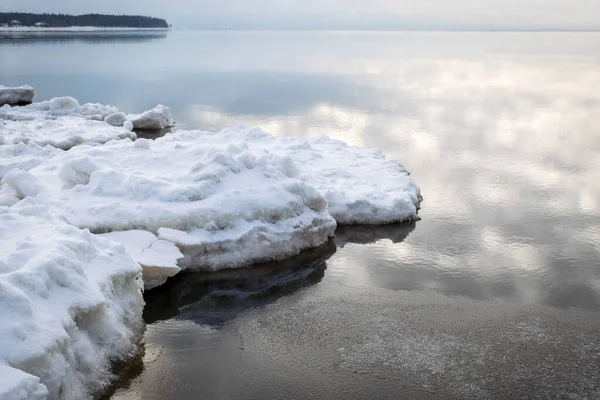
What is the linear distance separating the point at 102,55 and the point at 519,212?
2324 inches

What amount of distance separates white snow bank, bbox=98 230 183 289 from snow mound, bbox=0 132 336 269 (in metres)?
0.20

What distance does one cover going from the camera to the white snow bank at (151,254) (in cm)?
902

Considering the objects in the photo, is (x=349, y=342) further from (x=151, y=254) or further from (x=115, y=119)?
(x=115, y=119)

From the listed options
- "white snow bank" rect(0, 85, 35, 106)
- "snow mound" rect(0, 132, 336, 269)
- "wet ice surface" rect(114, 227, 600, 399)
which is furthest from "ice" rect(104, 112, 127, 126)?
"wet ice surface" rect(114, 227, 600, 399)

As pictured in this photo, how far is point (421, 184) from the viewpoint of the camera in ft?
51.6

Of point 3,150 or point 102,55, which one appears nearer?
point 3,150

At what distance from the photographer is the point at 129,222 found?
10.0 m

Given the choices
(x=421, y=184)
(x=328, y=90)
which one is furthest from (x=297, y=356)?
(x=328, y=90)

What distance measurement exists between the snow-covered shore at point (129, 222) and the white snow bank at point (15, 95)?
13.5 metres

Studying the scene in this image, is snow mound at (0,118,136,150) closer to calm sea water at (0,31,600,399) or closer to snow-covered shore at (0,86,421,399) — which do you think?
snow-covered shore at (0,86,421,399)

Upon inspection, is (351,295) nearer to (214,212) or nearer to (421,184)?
(214,212)

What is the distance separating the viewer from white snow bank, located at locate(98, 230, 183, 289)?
9023 millimetres

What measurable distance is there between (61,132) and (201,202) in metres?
12.1

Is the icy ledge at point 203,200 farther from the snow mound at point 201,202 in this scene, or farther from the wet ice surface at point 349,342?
the wet ice surface at point 349,342
